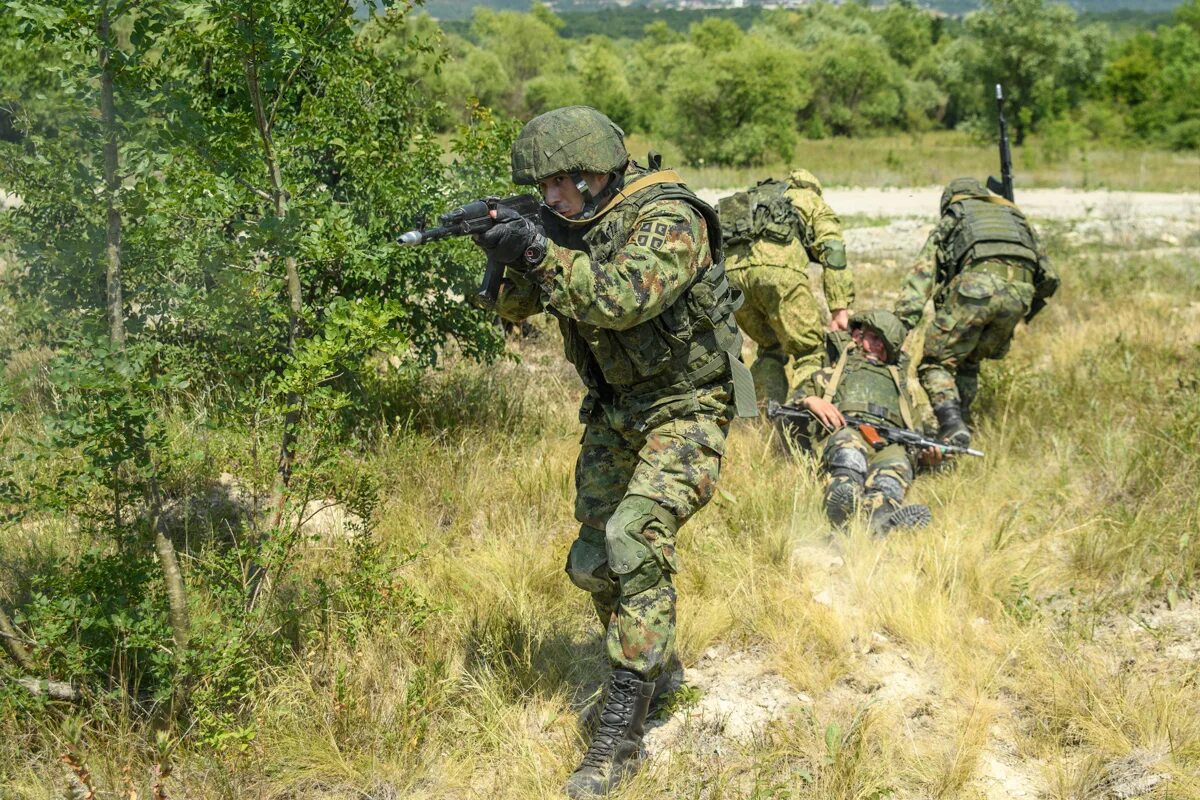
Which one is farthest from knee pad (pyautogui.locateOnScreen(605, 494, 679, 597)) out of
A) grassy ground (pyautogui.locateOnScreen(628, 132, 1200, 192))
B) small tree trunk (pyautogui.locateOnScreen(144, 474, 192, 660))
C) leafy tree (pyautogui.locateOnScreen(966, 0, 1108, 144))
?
leafy tree (pyautogui.locateOnScreen(966, 0, 1108, 144))

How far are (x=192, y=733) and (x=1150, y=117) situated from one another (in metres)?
41.9

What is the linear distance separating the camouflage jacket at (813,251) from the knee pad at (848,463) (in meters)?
1.26

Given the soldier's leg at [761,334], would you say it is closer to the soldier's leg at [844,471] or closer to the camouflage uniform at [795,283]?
the camouflage uniform at [795,283]

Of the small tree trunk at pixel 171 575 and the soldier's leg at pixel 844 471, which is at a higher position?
the small tree trunk at pixel 171 575

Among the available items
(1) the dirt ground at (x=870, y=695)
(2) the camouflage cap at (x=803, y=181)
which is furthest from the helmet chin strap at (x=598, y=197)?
(2) the camouflage cap at (x=803, y=181)

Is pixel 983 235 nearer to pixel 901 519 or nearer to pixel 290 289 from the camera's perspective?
pixel 901 519

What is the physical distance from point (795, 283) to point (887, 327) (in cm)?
72

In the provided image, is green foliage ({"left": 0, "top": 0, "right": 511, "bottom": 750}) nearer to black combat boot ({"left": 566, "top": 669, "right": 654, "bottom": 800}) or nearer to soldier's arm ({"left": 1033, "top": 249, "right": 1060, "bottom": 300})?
black combat boot ({"left": 566, "top": 669, "right": 654, "bottom": 800})

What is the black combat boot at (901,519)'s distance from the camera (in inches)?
192

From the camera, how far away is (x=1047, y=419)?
616cm

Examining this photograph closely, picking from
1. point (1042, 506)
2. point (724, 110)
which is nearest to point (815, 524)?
point (1042, 506)

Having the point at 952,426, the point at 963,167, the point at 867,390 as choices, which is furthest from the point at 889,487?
the point at 963,167

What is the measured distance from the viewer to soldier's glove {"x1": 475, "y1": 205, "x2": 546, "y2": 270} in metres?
2.84

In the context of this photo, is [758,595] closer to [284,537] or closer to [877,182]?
[284,537]
